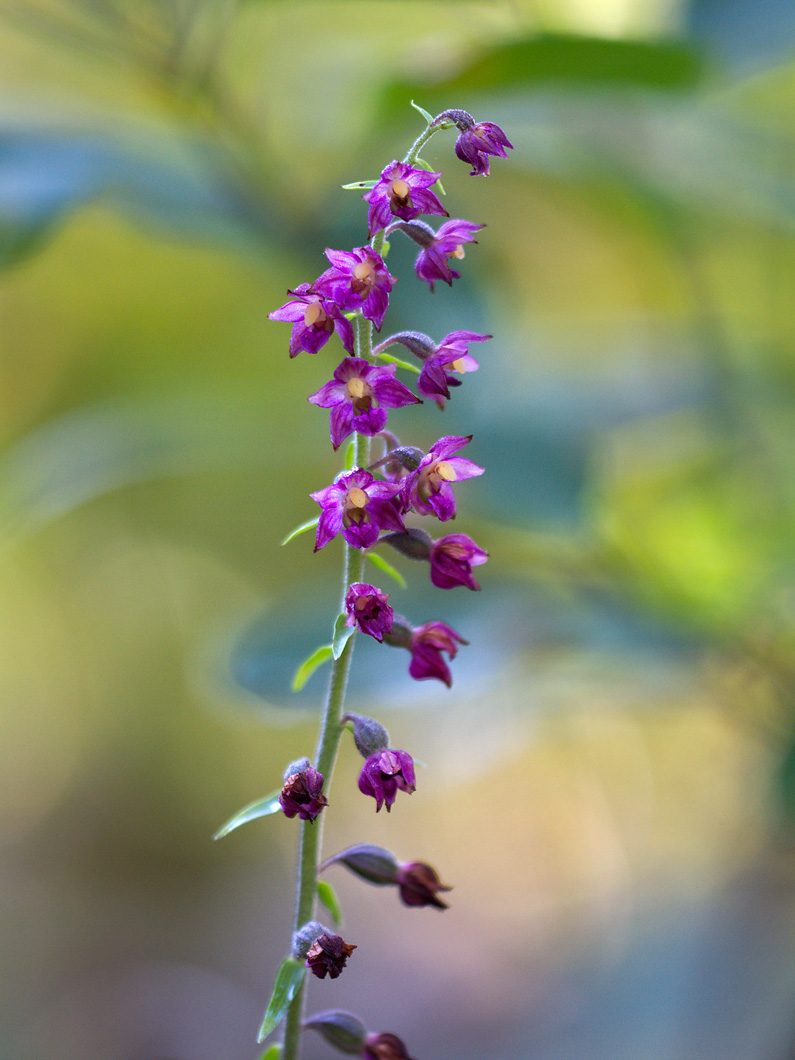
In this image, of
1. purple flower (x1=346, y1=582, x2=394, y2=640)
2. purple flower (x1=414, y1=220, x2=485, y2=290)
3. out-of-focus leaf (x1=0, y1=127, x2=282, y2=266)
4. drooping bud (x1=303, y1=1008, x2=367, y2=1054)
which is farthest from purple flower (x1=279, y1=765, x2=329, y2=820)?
out-of-focus leaf (x1=0, y1=127, x2=282, y2=266)

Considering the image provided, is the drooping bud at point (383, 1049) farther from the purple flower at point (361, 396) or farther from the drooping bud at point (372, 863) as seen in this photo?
the purple flower at point (361, 396)

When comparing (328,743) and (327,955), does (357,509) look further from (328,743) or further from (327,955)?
(327,955)

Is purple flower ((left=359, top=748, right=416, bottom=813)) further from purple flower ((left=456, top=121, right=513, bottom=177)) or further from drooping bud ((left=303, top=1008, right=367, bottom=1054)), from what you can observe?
purple flower ((left=456, top=121, right=513, bottom=177))

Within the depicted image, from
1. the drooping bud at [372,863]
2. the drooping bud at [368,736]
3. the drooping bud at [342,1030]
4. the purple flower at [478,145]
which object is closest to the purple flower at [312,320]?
the purple flower at [478,145]

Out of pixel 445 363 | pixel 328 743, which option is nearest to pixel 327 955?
pixel 328 743

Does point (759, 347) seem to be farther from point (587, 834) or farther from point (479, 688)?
point (587, 834)
